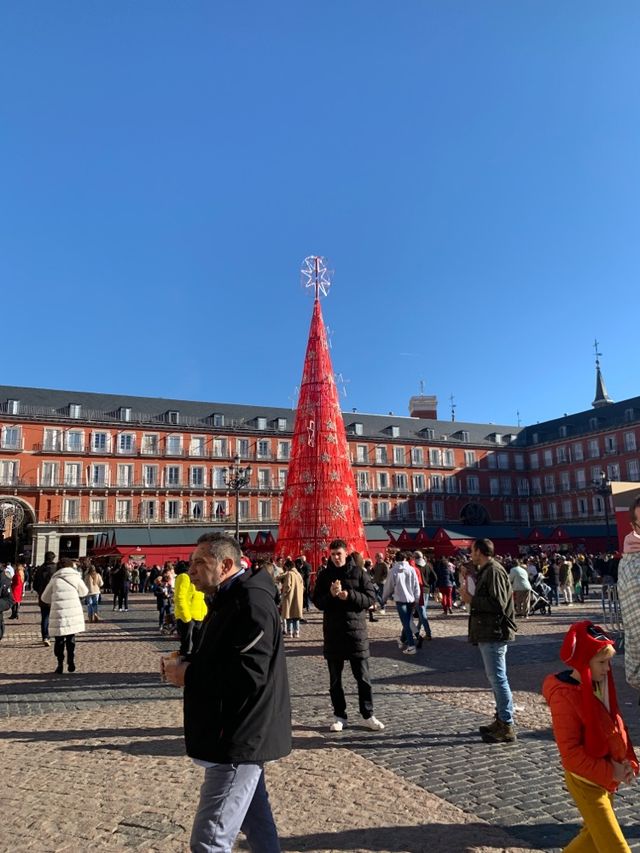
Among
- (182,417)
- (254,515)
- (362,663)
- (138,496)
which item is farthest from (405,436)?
(362,663)

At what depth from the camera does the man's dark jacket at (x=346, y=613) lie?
5340 millimetres

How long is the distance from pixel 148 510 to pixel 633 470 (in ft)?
114

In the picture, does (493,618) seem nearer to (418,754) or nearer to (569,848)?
(418,754)

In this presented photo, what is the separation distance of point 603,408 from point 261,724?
5505 cm

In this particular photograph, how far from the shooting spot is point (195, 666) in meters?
2.33

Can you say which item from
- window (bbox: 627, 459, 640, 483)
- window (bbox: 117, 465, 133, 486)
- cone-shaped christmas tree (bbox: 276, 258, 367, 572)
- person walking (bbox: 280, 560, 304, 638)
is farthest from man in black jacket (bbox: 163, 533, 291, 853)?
window (bbox: 627, 459, 640, 483)

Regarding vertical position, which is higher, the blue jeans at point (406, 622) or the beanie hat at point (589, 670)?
the beanie hat at point (589, 670)

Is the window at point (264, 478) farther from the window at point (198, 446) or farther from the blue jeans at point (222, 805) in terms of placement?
the blue jeans at point (222, 805)

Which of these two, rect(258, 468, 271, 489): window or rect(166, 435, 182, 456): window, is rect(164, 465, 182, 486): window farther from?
rect(258, 468, 271, 489): window

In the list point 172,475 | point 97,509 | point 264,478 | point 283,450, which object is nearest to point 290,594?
point 97,509

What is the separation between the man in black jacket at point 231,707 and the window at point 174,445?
143ft

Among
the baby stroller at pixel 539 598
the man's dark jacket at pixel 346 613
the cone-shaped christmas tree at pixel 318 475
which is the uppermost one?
the cone-shaped christmas tree at pixel 318 475

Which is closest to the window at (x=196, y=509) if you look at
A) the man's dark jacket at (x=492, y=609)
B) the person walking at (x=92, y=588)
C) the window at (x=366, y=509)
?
the window at (x=366, y=509)

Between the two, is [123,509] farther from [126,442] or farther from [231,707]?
[231,707]
